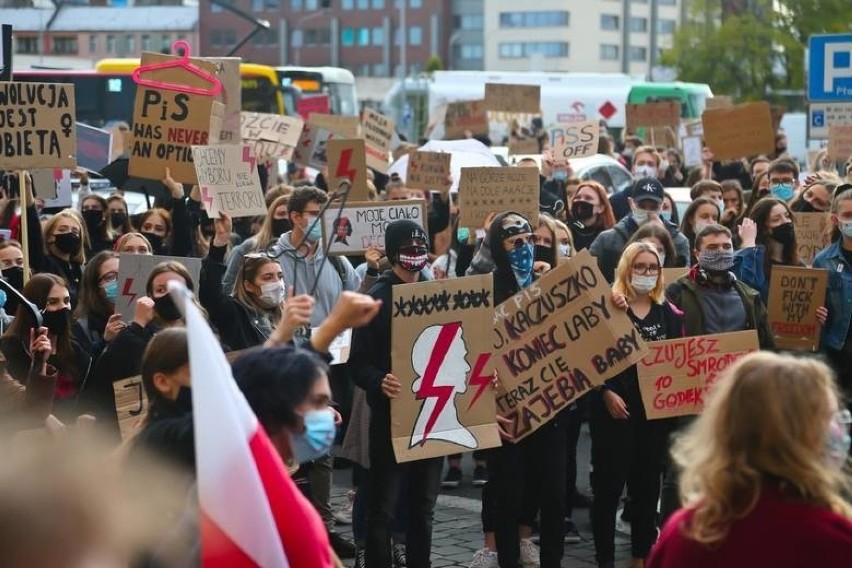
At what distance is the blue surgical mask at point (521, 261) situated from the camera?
7.61 m

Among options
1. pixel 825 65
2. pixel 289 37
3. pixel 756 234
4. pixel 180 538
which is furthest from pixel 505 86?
pixel 289 37

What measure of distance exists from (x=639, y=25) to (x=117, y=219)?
10135 centimetres

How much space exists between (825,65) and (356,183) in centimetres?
409

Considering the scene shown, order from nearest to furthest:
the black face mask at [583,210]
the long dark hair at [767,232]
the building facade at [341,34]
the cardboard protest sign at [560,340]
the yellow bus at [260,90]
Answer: the cardboard protest sign at [560,340] → the long dark hair at [767,232] → the black face mask at [583,210] → the yellow bus at [260,90] → the building facade at [341,34]

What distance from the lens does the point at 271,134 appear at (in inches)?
618

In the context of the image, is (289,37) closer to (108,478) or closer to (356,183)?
(356,183)

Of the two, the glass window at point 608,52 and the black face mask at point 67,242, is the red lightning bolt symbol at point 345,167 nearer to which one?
the black face mask at point 67,242

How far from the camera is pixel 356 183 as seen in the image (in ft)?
41.7

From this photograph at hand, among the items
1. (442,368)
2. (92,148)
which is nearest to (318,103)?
(92,148)

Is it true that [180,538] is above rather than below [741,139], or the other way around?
below

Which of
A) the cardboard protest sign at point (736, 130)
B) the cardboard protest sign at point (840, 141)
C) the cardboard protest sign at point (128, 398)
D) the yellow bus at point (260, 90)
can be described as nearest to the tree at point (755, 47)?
the yellow bus at point (260, 90)

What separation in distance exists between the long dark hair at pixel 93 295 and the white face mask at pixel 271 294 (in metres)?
0.85

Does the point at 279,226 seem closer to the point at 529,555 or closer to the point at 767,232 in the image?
the point at 767,232

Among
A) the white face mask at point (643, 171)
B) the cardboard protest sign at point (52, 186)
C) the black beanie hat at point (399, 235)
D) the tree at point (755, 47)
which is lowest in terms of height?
the black beanie hat at point (399, 235)
